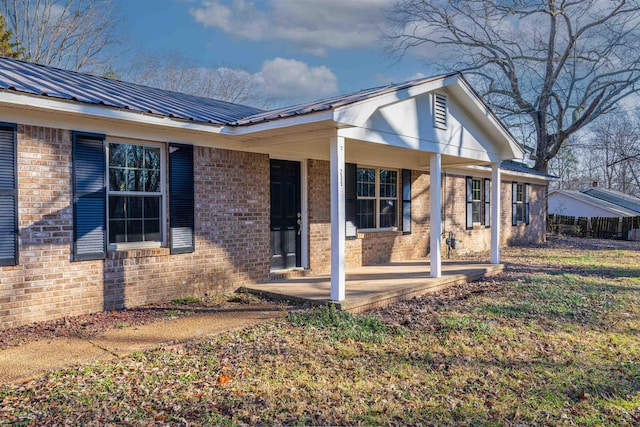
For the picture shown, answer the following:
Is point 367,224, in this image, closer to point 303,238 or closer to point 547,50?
point 303,238

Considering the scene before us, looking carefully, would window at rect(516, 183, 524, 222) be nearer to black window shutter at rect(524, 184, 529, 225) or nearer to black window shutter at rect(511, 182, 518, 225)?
black window shutter at rect(524, 184, 529, 225)

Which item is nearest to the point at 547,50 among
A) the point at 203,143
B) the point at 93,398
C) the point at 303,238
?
the point at 303,238

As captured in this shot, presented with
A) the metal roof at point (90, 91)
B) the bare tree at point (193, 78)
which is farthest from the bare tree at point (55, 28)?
the metal roof at point (90, 91)

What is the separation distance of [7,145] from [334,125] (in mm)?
3963

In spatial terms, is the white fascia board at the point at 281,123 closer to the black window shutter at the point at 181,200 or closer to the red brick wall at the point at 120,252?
the red brick wall at the point at 120,252

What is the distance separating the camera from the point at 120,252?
632 centimetres

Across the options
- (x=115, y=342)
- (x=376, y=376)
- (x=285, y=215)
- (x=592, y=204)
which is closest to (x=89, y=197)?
(x=115, y=342)

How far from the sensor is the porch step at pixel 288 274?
8508mm

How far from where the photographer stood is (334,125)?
6.18 metres

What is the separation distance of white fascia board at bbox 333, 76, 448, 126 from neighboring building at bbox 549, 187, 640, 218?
25.0 metres

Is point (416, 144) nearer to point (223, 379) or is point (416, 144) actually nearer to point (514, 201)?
point (223, 379)

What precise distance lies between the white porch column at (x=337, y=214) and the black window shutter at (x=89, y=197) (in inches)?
122

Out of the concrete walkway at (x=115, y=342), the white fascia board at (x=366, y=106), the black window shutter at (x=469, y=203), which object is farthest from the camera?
the black window shutter at (x=469, y=203)

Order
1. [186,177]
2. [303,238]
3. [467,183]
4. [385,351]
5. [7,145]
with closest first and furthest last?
[385,351], [7,145], [186,177], [303,238], [467,183]
